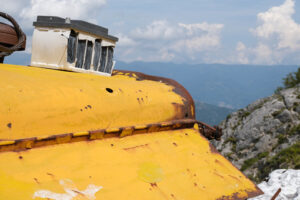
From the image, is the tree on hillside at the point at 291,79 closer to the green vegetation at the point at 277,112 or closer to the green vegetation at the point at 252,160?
the green vegetation at the point at 277,112

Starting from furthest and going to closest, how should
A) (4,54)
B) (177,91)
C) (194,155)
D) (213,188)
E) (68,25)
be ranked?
(68,25) < (177,91) < (4,54) < (194,155) < (213,188)

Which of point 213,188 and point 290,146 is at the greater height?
point 213,188

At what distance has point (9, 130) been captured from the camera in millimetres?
2223

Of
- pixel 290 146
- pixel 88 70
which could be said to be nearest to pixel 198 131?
pixel 88 70

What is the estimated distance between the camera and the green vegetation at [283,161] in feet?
48.8

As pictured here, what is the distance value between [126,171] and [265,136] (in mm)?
20410

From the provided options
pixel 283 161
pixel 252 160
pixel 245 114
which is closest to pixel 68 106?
pixel 283 161

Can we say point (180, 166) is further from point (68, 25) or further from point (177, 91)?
point (68, 25)

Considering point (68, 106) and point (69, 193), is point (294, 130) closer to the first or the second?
point (68, 106)

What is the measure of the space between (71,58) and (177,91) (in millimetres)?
1832

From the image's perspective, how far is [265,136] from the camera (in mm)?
20891

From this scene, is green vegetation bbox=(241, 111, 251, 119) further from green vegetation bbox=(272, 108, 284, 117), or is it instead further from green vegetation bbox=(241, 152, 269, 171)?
green vegetation bbox=(241, 152, 269, 171)

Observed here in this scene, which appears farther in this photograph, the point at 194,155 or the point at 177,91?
the point at 177,91

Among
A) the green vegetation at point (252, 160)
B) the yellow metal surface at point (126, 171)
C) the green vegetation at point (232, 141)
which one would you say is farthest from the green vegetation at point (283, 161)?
the yellow metal surface at point (126, 171)
